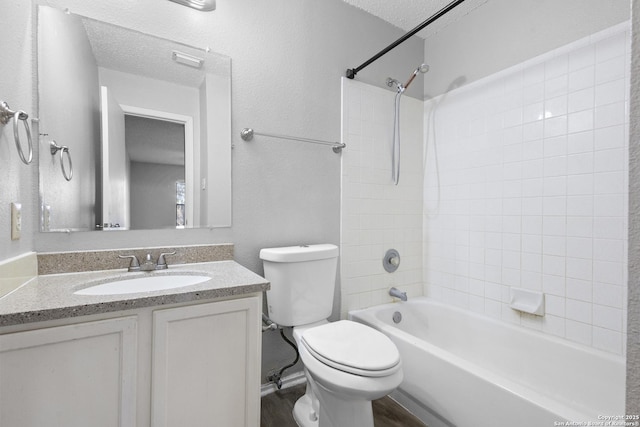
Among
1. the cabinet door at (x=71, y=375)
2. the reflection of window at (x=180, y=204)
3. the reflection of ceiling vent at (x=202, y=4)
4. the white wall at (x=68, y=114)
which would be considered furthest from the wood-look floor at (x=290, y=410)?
the reflection of ceiling vent at (x=202, y=4)

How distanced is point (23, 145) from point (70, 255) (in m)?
0.46

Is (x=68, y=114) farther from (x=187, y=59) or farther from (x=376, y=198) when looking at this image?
(x=376, y=198)

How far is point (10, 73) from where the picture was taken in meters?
1.04

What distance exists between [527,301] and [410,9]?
2.05m

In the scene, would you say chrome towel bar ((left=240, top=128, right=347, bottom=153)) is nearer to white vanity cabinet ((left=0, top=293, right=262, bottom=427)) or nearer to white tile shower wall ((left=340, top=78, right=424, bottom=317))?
white tile shower wall ((left=340, top=78, right=424, bottom=317))

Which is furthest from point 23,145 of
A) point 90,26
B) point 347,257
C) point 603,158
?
point 603,158

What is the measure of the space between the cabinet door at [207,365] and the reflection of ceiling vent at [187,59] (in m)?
1.22

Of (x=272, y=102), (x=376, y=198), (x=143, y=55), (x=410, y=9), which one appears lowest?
(x=376, y=198)

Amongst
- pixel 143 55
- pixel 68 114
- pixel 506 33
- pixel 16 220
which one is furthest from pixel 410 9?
pixel 16 220

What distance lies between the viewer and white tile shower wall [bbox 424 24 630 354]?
1457 millimetres

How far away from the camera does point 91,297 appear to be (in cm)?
95

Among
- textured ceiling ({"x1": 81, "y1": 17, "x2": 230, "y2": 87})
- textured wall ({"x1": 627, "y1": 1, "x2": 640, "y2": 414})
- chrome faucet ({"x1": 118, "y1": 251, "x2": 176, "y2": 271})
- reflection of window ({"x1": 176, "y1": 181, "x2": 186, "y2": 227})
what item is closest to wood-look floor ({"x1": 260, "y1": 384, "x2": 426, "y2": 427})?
chrome faucet ({"x1": 118, "y1": 251, "x2": 176, "y2": 271})

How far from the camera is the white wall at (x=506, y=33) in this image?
1543 mm

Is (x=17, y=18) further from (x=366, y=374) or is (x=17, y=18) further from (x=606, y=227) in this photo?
(x=606, y=227)
